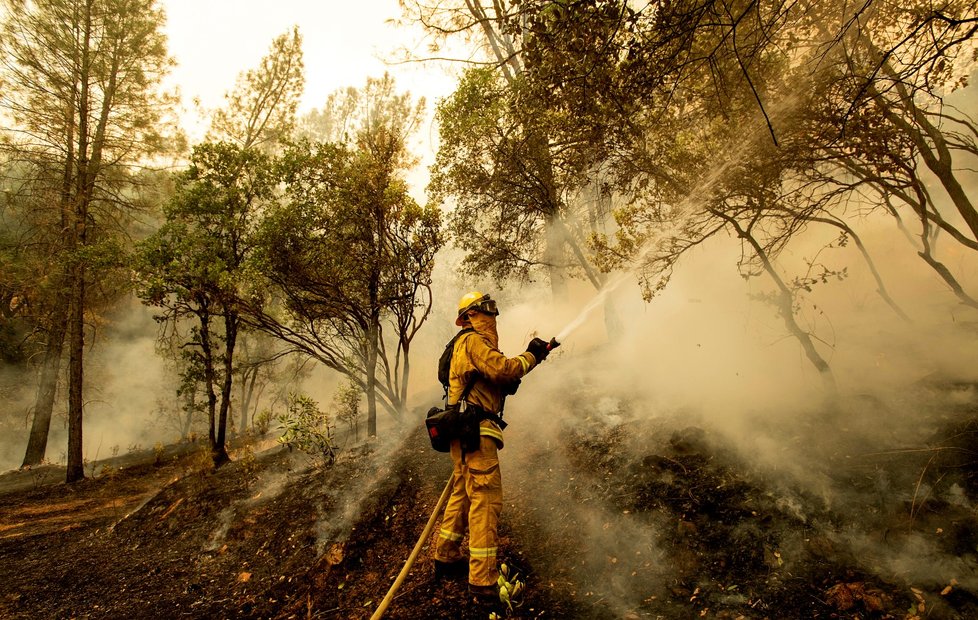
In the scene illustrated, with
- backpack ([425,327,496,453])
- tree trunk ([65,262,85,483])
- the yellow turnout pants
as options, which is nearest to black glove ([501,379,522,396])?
backpack ([425,327,496,453])

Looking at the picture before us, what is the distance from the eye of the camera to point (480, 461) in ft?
12.3

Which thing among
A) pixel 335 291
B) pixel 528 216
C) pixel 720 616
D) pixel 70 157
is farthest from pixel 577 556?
pixel 70 157

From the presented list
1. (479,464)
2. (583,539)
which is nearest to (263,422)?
(479,464)

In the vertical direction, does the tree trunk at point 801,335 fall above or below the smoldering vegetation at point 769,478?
above

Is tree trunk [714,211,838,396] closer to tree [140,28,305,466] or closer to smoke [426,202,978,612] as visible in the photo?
smoke [426,202,978,612]

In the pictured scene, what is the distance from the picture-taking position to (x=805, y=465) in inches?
166

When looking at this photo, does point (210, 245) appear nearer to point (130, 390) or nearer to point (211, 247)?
point (211, 247)

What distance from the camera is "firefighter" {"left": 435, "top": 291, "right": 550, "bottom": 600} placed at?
346 centimetres

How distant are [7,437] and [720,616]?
Result: 29208 mm

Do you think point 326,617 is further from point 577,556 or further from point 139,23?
point 139,23

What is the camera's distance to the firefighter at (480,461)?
3.46 metres

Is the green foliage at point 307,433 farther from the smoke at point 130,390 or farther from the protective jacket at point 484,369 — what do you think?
the smoke at point 130,390

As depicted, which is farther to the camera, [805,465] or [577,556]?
[805,465]

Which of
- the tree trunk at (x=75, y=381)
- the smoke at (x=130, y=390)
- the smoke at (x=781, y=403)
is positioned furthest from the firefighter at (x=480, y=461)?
the smoke at (x=130, y=390)
